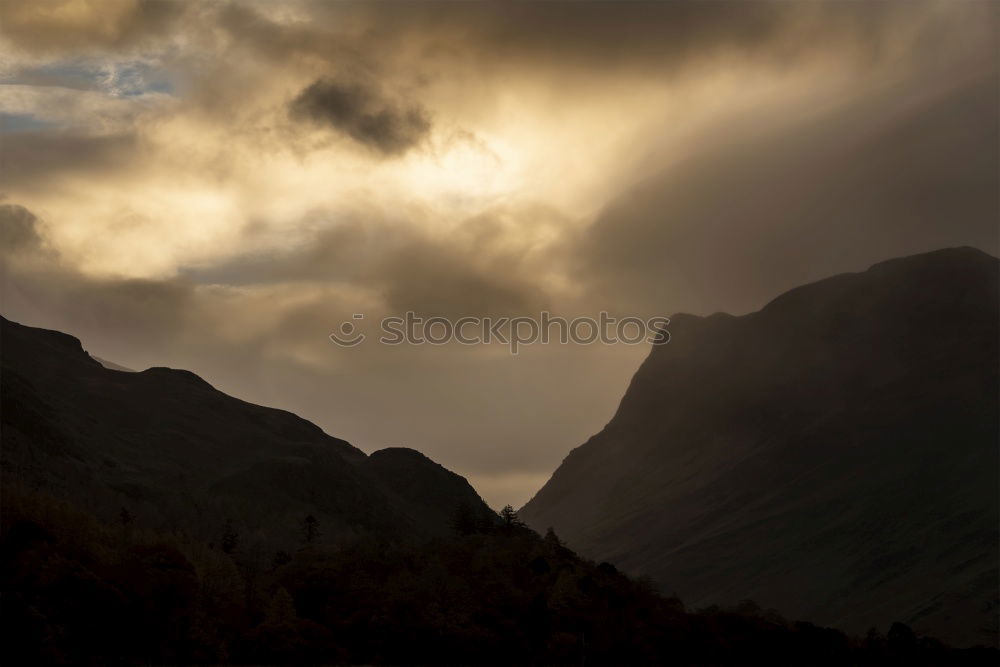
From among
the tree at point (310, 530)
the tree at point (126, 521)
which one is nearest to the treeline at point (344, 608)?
the tree at point (126, 521)

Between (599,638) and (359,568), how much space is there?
2804cm

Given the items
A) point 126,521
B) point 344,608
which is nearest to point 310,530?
point 126,521

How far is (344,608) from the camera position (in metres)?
112

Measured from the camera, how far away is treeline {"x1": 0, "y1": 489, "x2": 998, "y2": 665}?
285 feet

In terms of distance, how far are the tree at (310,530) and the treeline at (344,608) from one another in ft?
36.2

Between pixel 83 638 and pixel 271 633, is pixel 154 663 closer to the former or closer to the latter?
pixel 83 638

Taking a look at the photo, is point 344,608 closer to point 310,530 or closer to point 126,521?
point 126,521

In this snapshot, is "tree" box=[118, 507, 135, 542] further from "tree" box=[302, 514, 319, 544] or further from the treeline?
"tree" box=[302, 514, 319, 544]

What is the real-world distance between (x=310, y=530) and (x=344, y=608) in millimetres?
49160

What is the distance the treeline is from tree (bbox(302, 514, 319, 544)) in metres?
11.0

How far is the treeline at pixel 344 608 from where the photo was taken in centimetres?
8700

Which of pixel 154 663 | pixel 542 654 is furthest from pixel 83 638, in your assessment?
pixel 542 654

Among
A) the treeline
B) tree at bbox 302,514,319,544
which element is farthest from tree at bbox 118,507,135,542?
tree at bbox 302,514,319,544

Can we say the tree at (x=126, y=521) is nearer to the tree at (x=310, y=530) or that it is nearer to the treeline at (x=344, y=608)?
the treeline at (x=344, y=608)
